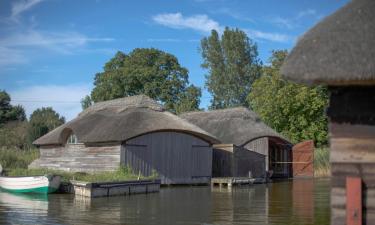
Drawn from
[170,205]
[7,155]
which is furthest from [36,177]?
[7,155]

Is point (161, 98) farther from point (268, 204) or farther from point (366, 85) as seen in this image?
point (366, 85)

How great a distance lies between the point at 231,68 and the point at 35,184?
155ft

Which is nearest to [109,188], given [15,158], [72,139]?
[72,139]

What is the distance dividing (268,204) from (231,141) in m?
18.9

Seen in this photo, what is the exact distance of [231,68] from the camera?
70375mm

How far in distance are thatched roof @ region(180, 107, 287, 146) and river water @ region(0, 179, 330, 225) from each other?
14.9 m

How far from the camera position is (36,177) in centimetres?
2577

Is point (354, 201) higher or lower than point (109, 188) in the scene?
higher

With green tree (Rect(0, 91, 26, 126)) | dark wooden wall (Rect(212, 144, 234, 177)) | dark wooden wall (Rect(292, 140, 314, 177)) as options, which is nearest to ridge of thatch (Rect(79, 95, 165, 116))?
dark wooden wall (Rect(212, 144, 234, 177))

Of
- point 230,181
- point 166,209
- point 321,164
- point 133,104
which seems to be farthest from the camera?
point 321,164

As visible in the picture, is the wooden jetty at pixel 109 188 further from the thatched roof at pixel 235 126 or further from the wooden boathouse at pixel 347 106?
the wooden boathouse at pixel 347 106

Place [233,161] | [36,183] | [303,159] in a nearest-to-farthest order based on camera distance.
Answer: [36,183], [233,161], [303,159]

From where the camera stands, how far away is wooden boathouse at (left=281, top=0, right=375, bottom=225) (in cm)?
730

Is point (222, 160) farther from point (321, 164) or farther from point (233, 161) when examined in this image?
point (321, 164)
